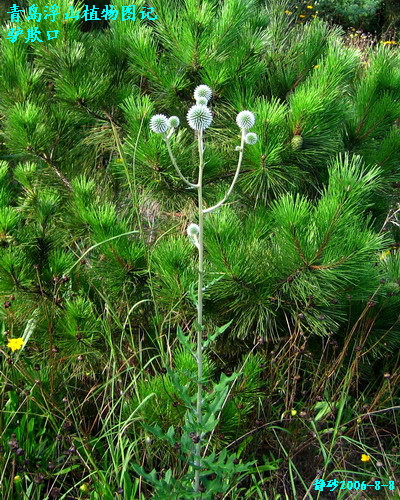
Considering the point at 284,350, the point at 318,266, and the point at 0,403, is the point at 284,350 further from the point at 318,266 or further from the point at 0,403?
the point at 0,403

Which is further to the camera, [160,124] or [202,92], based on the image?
[202,92]

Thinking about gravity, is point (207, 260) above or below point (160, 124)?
below

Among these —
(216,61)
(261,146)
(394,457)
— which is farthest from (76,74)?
(394,457)

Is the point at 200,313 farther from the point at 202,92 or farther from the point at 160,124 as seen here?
the point at 202,92

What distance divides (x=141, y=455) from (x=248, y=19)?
1541mm

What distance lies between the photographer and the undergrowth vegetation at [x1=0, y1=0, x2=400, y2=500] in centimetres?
203

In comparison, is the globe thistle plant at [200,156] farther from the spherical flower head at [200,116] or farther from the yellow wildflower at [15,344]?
the yellow wildflower at [15,344]

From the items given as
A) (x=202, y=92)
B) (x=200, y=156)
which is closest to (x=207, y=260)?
(x=202, y=92)

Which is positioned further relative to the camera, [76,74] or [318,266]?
[76,74]

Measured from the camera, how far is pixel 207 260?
213 centimetres

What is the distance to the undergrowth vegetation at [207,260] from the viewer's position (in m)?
2.03

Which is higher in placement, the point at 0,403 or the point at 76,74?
the point at 76,74

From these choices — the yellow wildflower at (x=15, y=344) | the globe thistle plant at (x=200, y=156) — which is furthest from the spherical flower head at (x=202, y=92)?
the yellow wildflower at (x=15, y=344)

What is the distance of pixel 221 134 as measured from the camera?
7.89 ft
